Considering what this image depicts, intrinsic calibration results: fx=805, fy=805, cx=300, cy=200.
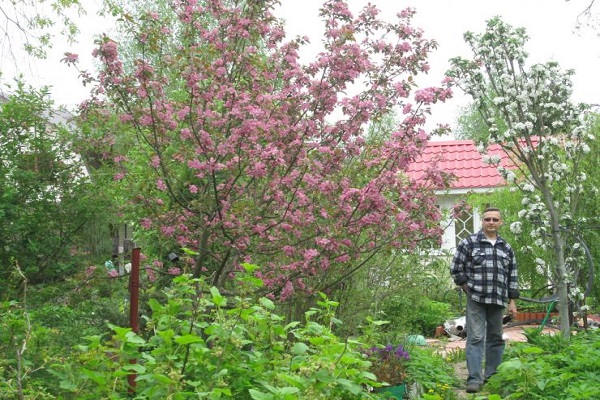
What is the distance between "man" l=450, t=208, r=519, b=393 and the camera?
7605 mm

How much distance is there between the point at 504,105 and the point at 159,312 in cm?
587

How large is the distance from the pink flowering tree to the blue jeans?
993mm

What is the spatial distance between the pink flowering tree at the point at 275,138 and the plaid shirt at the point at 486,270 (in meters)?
0.62

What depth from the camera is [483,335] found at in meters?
7.69

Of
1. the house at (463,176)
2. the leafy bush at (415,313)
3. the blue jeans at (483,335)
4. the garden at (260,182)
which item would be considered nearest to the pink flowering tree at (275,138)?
the garden at (260,182)

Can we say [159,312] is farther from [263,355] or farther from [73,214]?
[73,214]

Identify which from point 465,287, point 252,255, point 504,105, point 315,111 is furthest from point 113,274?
point 504,105

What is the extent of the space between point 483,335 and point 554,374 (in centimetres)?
116

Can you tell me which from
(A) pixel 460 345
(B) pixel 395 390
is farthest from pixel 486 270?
(A) pixel 460 345

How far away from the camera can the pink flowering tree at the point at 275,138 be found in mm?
6617

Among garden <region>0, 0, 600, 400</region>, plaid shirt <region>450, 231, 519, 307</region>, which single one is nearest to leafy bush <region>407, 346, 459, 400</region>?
garden <region>0, 0, 600, 400</region>

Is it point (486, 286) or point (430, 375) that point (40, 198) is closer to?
point (430, 375)

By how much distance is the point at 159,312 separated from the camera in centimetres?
393

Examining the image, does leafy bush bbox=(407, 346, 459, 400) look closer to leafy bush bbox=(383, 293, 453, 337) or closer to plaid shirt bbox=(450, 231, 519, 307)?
plaid shirt bbox=(450, 231, 519, 307)
